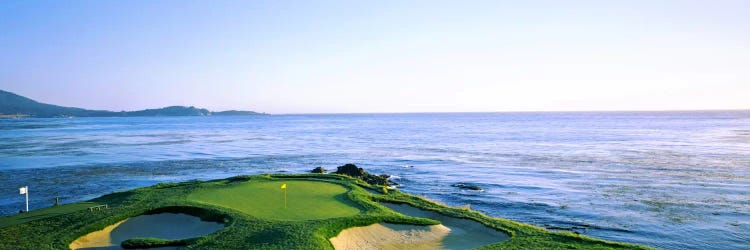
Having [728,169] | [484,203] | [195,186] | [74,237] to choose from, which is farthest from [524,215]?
[728,169]

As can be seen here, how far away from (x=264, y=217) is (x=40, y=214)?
10.0 metres

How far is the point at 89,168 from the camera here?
43031mm

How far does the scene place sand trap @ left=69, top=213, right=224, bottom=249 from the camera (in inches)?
652

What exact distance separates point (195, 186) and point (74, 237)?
9.58 meters

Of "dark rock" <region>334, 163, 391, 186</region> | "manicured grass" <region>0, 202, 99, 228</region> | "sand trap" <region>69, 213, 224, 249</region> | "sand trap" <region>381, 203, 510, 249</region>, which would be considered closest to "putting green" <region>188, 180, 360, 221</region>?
"sand trap" <region>69, 213, 224, 249</region>

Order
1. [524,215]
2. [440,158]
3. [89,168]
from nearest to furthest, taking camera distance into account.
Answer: [524,215] → [89,168] → [440,158]

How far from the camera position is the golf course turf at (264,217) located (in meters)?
15.8

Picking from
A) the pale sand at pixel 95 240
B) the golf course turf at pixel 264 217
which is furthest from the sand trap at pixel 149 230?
the golf course turf at pixel 264 217

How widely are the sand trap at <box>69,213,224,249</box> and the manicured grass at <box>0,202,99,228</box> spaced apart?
146 inches

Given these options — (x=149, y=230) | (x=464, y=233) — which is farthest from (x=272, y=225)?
(x=464, y=233)

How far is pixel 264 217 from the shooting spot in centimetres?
1838

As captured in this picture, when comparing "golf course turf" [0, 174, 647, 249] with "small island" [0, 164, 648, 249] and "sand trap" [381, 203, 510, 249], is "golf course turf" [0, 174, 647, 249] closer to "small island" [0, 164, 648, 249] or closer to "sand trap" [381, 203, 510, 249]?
"small island" [0, 164, 648, 249]

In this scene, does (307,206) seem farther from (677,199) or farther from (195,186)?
(677,199)

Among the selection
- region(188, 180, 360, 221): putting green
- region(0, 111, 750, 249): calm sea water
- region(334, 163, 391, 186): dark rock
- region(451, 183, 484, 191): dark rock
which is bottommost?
region(451, 183, 484, 191): dark rock
